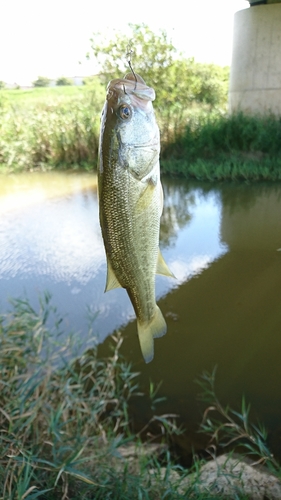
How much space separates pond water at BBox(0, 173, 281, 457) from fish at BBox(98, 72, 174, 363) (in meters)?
1.57

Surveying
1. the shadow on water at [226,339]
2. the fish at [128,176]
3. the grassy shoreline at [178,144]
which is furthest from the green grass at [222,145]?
the fish at [128,176]

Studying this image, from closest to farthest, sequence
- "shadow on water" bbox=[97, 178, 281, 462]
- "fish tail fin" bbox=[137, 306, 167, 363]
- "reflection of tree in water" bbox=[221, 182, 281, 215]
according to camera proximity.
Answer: "fish tail fin" bbox=[137, 306, 167, 363] → "shadow on water" bbox=[97, 178, 281, 462] → "reflection of tree in water" bbox=[221, 182, 281, 215]

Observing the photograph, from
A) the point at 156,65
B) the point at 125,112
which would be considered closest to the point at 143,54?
the point at 156,65

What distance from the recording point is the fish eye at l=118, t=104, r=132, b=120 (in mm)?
993

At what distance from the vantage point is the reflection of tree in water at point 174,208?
5.66m

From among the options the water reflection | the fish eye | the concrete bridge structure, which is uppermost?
the concrete bridge structure

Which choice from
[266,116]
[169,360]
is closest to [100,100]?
[266,116]

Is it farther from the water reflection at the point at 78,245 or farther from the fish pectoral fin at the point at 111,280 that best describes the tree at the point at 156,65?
the fish pectoral fin at the point at 111,280

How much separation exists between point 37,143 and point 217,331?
8.09m

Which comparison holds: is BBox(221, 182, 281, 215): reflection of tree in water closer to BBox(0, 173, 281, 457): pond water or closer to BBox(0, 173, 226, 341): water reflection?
BBox(0, 173, 281, 457): pond water

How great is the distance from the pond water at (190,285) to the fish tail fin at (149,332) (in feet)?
4.50

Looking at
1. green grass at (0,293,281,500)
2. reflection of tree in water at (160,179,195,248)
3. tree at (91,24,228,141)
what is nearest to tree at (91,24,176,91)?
tree at (91,24,228,141)

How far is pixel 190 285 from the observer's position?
426cm

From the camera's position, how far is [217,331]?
3590 millimetres
